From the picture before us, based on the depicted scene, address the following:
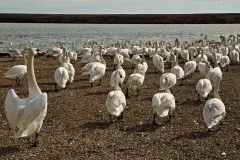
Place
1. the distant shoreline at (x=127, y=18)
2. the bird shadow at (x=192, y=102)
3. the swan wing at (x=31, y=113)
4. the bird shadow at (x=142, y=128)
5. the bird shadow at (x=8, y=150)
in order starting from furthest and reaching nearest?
1. the distant shoreline at (x=127, y=18)
2. the bird shadow at (x=192, y=102)
3. the bird shadow at (x=142, y=128)
4. the bird shadow at (x=8, y=150)
5. the swan wing at (x=31, y=113)

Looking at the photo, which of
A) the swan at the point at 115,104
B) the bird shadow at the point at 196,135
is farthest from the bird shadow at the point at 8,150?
the bird shadow at the point at 196,135

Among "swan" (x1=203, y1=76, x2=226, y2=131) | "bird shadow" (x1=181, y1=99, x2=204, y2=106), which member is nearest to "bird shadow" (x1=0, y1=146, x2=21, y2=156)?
"swan" (x1=203, y1=76, x2=226, y2=131)

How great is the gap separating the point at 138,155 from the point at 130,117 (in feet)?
10.0

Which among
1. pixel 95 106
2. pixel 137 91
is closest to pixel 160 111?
pixel 95 106

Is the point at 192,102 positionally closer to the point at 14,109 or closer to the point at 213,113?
the point at 213,113

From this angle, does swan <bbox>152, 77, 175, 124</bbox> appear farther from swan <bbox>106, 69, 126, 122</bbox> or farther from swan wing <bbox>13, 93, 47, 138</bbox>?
swan wing <bbox>13, 93, 47, 138</bbox>

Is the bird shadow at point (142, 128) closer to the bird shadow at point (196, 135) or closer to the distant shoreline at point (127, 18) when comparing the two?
the bird shadow at point (196, 135)

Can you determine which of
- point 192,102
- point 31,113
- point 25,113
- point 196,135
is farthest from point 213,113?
point 25,113

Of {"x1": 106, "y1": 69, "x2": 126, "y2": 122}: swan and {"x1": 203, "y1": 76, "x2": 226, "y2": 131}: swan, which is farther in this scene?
{"x1": 106, "y1": 69, "x2": 126, "y2": 122}: swan

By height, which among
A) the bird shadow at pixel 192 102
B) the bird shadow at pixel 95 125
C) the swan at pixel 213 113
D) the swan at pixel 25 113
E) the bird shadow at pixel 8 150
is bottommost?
the bird shadow at pixel 192 102

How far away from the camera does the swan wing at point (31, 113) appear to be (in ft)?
26.5

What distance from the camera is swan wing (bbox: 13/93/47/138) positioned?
808cm

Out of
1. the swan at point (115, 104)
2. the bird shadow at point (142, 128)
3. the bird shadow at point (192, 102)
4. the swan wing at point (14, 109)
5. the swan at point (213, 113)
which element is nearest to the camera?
the swan wing at point (14, 109)

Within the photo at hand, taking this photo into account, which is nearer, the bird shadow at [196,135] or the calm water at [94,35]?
the bird shadow at [196,135]
